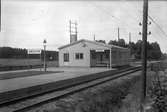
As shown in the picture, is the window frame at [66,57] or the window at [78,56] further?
the window frame at [66,57]

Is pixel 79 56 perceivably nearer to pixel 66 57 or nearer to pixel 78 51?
pixel 78 51

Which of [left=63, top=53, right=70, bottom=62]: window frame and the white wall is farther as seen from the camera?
[left=63, top=53, right=70, bottom=62]: window frame

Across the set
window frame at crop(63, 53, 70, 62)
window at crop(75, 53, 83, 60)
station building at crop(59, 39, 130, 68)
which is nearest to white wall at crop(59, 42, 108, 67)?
station building at crop(59, 39, 130, 68)

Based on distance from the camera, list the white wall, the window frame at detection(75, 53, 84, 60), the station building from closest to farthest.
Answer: the station building, the white wall, the window frame at detection(75, 53, 84, 60)

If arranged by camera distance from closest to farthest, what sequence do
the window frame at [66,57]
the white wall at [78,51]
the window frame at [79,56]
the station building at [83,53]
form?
1. the station building at [83,53]
2. the white wall at [78,51]
3. the window frame at [79,56]
4. the window frame at [66,57]

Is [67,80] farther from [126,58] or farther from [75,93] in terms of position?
[126,58]

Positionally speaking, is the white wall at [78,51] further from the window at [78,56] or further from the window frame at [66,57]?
the window at [78,56]

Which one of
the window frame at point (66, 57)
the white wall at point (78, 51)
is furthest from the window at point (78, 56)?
the window frame at point (66, 57)

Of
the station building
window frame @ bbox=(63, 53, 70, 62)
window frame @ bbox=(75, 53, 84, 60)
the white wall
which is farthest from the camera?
window frame @ bbox=(63, 53, 70, 62)

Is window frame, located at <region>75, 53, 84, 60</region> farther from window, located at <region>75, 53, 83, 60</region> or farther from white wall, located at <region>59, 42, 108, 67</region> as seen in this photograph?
white wall, located at <region>59, 42, 108, 67</region>

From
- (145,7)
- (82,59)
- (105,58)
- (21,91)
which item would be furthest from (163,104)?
(105,58)

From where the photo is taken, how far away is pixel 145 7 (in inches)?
390

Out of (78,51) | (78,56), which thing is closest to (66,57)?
(78,56)

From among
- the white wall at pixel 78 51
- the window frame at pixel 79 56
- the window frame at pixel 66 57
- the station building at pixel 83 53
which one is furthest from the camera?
the window frame at pixel 66 57
